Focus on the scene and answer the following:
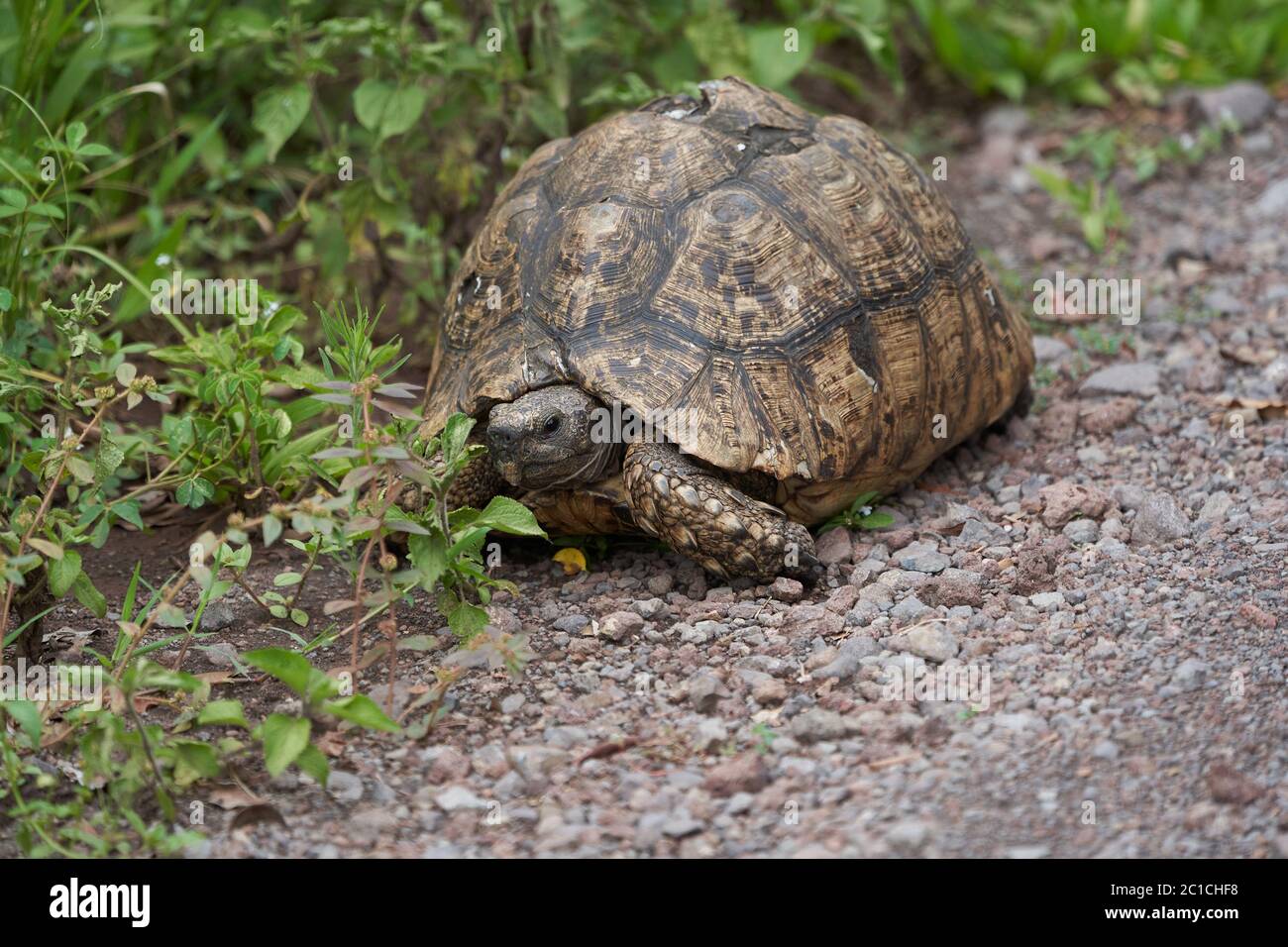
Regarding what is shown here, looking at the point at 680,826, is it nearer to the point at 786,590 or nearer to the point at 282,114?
the point at 786,590

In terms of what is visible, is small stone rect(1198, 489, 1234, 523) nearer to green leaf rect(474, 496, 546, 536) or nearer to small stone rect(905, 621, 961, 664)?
small stone rect(905, 621, 961, 664)

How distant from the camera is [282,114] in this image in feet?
19.2

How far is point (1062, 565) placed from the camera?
4.36 metres

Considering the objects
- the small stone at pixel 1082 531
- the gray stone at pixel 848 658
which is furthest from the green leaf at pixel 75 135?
the small stone at pixel 1082 531

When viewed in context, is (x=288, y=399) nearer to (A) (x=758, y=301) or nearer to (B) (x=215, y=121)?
(B) (x=215, y=121)

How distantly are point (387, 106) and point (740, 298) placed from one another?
2.03m


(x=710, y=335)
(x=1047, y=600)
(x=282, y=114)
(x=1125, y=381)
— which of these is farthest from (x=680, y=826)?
(x=282, y=114)

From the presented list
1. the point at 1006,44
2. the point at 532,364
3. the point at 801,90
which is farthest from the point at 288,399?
the point at 1006,44

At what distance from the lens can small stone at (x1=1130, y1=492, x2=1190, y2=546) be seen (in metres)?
4.45

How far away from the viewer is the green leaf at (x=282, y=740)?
3248 millimetres

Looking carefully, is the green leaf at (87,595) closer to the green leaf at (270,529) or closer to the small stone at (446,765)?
the green leaf at (270,529)

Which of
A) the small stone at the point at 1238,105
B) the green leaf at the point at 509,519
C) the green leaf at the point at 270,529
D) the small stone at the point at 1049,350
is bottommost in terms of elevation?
the green leaf at the point at 509,519

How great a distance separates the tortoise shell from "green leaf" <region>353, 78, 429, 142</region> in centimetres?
76

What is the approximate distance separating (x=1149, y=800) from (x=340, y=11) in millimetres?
5560
